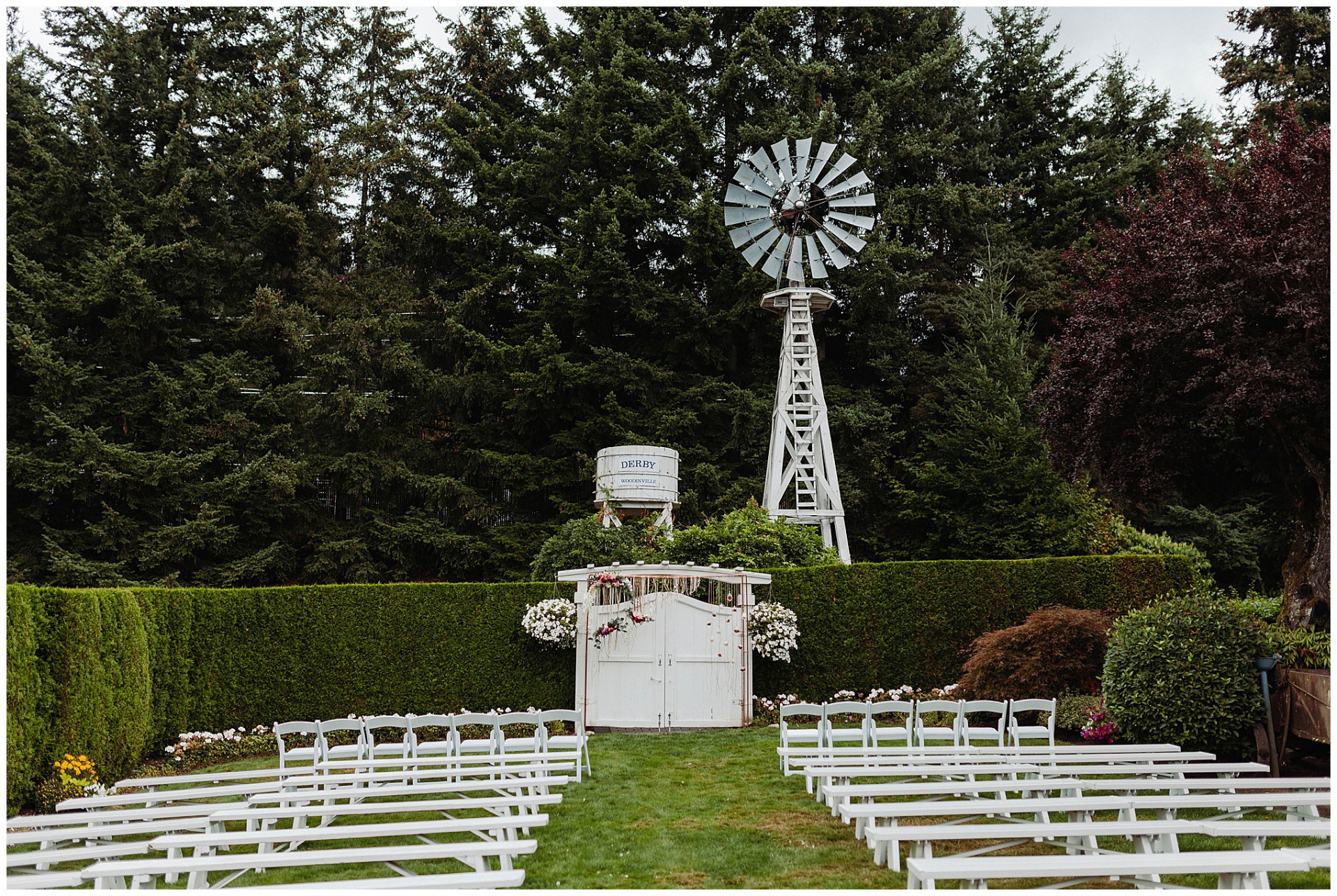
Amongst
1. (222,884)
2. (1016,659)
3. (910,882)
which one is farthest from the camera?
(1016,659)

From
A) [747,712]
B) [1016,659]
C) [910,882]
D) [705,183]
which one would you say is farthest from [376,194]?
[910,882]

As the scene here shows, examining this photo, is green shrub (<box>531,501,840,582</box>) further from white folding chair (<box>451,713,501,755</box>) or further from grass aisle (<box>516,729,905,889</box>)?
white folding chair (<box>451,713,501,755</box>)

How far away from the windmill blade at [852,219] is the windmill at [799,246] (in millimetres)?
14

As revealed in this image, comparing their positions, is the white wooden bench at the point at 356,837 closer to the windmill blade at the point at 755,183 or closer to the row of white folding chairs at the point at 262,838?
the row of white folding chairs at the point at 262,838

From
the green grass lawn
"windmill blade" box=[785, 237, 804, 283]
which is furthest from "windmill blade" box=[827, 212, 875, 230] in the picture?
the green grass lawn

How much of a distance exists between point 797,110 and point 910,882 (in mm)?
22883

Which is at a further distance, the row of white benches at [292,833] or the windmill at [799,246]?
the windmill at [799,246]

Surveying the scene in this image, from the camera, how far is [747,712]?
13.0 metres

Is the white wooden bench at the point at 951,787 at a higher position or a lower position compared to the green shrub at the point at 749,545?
lower

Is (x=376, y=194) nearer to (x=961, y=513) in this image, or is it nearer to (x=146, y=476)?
(x=146, y=476)

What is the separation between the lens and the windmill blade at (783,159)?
18312 mm

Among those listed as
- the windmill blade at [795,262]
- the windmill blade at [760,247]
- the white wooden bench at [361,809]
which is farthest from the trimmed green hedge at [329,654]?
the windmill blade at [795,262]

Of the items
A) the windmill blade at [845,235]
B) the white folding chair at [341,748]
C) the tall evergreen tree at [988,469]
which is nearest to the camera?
the white folding chair at [341,748]

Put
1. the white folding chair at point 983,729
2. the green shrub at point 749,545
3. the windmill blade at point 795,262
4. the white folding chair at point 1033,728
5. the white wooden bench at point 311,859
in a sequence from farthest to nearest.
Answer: the windmill blade at point 795,262
the green shrub at point 749,545
the white folding chair at point 983,729
the white folding chair at point 1033,728
the white wooden bench at point 311,859
